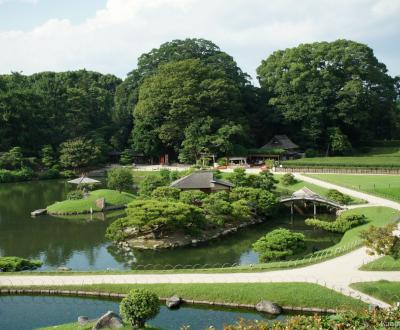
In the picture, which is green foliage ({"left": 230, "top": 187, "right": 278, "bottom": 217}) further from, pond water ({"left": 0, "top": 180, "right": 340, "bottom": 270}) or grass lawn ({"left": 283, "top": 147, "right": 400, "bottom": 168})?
grass lawn ({"left": 283, "top": 147, "right": 400, "bottom": 168})

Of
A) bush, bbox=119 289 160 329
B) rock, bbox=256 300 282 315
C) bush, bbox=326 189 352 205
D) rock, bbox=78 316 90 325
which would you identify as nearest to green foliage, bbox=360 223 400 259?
rock, bbox=256 300 282 315

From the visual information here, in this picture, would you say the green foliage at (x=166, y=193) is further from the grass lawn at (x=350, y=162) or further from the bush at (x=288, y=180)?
the grass lawn at (x=350, y=162)

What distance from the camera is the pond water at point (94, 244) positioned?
29.5 metres

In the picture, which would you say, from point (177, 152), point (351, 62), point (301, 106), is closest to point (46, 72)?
point (177, 152)

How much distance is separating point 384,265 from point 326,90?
5056cm

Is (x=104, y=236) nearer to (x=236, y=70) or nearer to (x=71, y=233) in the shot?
(x=71, y=233)

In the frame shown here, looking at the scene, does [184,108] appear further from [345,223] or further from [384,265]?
[384,265]

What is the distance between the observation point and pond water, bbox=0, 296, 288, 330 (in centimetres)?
1997

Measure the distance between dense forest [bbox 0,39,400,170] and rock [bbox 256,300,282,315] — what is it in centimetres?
4677

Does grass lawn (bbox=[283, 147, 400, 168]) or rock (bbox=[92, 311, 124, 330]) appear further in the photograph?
grass lawn (bbox=[283, 147, 400, 168])

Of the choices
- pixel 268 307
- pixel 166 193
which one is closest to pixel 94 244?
pixel 166 193

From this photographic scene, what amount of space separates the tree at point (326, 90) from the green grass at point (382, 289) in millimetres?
52097

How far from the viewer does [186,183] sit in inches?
1729

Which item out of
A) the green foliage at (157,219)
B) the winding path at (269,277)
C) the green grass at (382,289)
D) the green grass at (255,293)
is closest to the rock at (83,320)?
the green grass at (255,293)
